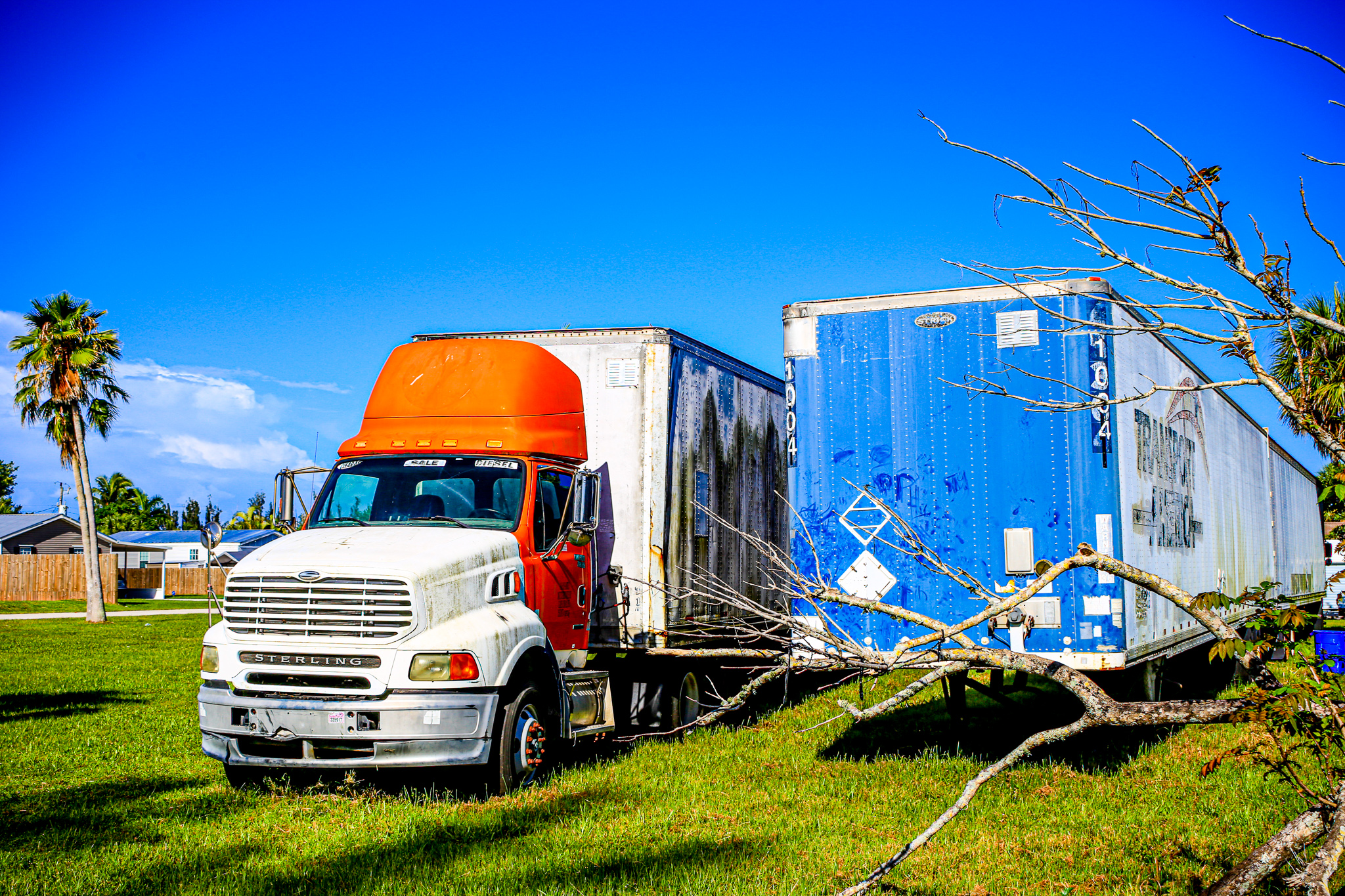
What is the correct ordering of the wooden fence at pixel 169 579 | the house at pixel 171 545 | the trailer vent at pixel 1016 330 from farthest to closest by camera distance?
the house at pixel 171 545, the wooden fence at pixel 169 579, the trailer vent at pixel 1016 330

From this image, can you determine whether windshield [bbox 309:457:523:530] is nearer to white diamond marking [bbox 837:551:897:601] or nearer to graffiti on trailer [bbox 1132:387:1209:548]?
white diamond marking [bbox 837:551:897:601]

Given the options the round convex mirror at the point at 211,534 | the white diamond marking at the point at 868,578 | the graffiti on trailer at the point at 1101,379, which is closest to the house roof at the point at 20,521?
the round convex mirror at the point at 211,534

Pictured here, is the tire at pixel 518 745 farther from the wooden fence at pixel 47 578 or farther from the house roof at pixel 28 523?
the house roof at pixel 28 523

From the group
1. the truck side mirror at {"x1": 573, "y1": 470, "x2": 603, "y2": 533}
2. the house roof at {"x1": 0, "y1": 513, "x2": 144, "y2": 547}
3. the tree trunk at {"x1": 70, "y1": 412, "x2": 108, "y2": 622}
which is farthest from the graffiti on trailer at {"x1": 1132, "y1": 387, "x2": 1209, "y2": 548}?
the house roof at {"x1": 0, "y1": 513, "x2": 144, "y2": 547}

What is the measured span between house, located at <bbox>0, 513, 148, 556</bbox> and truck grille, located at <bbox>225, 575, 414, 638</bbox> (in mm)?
60028

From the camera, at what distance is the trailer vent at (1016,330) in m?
8.59

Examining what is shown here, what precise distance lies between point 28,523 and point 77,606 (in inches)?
861

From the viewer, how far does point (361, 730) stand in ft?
23.5

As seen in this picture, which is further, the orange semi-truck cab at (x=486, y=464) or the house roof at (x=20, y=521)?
the house roof at (x=20, y=521)

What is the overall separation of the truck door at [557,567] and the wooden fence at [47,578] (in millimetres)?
44569

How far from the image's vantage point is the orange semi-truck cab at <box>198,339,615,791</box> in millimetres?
7242

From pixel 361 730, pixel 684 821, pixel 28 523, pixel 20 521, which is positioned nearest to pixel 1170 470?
pixel 684 821

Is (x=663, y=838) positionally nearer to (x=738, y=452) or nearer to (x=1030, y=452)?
(x=1030, y=452)

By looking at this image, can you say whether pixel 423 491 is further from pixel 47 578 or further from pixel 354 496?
pixel 47 578
